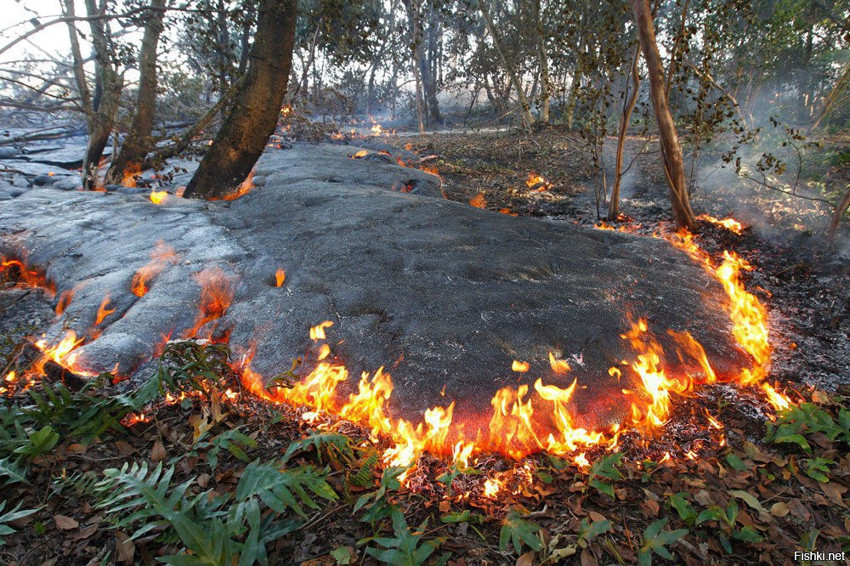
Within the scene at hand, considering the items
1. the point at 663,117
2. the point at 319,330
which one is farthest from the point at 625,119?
the point at 319,330

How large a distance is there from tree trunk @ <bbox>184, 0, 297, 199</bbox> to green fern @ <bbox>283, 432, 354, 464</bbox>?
17.9ft

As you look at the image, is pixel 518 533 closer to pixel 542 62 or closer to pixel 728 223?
pixel 728 223

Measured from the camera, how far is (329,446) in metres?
2.40

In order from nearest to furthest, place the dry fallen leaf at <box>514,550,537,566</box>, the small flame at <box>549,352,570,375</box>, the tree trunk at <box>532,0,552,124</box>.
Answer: the dry fallen leaf at <box>514,550,537,566</box> < the small flame at <box>549,352,570,375</box> < the tree trunk at <box>532,0,552,124</box>

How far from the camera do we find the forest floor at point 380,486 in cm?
194

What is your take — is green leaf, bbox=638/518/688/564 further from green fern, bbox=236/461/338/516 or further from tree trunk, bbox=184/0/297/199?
tree trunk, bbox=184/0/297/199

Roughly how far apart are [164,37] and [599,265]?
8083 millimetres

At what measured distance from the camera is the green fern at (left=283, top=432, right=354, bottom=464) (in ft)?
7.75

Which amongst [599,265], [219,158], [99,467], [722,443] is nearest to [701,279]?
[599,265]

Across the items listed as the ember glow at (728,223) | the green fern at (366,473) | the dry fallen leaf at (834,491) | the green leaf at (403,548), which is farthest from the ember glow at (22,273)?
the ember glow at (728,223)

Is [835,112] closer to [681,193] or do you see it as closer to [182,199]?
[681,193]

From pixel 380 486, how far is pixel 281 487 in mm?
544

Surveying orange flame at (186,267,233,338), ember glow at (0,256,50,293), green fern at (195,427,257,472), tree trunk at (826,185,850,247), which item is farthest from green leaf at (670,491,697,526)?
ember glow at (0,256,50,293)

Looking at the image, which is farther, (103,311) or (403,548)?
(103,311)
